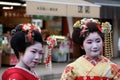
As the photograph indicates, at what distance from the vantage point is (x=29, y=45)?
2.83m

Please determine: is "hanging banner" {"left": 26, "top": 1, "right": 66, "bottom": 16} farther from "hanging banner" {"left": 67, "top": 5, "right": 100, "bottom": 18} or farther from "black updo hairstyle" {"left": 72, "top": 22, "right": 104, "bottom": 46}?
"black updo hairstyle" {"left": 72, "top": 22, "right": 104, "bottom": 46}

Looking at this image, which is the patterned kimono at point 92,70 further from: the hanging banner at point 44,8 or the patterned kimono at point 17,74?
the hanging banner at point 44,8

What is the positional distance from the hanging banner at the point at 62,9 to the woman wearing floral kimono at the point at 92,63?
9863 mm

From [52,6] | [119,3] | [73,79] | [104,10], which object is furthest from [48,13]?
[73,79]

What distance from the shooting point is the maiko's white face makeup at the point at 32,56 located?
2.80m

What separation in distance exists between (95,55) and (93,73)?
162 millimetres

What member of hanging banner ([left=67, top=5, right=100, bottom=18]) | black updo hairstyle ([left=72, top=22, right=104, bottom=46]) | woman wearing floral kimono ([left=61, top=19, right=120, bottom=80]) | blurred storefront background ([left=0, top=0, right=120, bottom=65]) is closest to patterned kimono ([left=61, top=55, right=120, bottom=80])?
woman wearing floral kimono ([left=61, top=19, right=120, bottom=80])

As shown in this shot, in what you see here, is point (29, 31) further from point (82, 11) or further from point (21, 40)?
point (82, 11)

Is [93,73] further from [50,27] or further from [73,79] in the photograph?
[50,27]

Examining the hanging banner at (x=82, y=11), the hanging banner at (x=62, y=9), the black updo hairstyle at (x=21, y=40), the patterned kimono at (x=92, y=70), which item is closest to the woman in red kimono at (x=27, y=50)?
the black updo hairstyle at (x=21, y=40)

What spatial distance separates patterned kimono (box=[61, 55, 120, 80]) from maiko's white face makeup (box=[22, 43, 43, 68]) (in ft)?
2.31

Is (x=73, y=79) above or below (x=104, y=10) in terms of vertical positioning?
above

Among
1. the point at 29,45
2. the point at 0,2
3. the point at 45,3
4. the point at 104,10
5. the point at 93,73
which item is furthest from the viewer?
the point at 104,10

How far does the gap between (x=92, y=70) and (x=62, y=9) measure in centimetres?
1131
